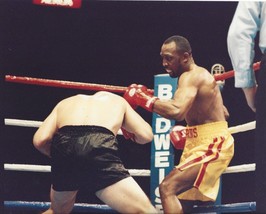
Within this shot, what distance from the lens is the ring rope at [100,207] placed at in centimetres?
162

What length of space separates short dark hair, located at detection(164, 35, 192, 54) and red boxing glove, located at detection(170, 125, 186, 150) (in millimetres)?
289

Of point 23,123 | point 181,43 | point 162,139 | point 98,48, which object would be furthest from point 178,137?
point 23,123

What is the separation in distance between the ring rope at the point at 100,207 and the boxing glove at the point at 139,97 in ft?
1.24

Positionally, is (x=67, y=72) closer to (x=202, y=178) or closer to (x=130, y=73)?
(x=130, y=73)

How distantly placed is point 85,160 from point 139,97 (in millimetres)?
318

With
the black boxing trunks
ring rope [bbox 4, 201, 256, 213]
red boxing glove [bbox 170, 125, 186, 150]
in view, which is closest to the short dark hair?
red boxing glove [bbox 170, 125, 186, 150]

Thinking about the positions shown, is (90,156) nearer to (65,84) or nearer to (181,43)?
(65,84)

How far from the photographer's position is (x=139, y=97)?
1651mm

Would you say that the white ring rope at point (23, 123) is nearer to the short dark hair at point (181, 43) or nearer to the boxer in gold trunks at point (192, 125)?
the boxer in gold trunks at point (192, 125)

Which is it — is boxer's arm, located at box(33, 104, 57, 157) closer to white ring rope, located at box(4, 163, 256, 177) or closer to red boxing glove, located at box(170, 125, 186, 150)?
white ring rope, located at box(4, 163, 256, 177)

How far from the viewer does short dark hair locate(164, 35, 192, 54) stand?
1715 millimetres

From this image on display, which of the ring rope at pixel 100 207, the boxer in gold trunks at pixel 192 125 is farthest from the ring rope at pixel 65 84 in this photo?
the ring rope at pixel 100 207

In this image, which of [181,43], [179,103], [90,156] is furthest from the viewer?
[181,43]

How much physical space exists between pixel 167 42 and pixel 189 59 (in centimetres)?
10
